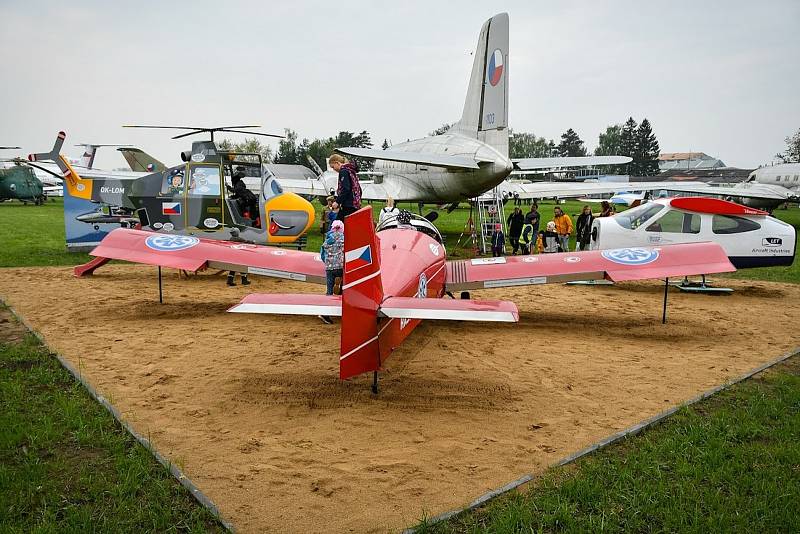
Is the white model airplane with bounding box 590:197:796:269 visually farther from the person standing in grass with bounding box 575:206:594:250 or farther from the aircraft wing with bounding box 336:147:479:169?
the aircraft wing with bounding box 336:147:479:169

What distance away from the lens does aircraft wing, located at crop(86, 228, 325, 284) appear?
8609mm

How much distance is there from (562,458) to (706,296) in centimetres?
865

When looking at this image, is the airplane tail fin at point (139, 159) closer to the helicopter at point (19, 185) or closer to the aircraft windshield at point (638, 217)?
the helicopter at point (19, 185)

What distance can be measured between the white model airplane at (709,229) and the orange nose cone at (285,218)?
22.5 ft

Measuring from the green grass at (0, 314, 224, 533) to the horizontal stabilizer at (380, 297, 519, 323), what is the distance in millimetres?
2215

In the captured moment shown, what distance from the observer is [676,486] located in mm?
3885

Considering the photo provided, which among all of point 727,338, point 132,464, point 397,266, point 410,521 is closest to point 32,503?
point 132,464

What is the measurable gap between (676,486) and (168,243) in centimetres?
797

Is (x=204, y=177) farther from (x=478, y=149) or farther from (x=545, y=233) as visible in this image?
(x=545, y=233)

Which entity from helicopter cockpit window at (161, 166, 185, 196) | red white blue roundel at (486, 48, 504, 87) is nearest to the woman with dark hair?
helicopter cockpit window at (161, 166, 185, 196)

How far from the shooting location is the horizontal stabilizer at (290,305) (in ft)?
15.4

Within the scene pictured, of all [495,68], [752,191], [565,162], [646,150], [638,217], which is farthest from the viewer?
[646,150]

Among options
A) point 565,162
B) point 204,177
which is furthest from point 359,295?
point 565,162

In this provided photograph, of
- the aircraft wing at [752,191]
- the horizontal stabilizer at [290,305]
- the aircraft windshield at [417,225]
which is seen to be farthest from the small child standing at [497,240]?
the aircraft wing at [752,191]
